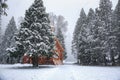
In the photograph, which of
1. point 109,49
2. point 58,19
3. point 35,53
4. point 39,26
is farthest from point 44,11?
point 58,19

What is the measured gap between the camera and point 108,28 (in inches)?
1959

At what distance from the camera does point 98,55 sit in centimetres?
5003

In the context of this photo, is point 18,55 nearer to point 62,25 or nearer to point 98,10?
point 98,10

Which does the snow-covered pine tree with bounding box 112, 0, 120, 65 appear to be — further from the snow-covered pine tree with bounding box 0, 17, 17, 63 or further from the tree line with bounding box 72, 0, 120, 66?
the snow-covered pine tree with bounding box 0, 17, 17, 63

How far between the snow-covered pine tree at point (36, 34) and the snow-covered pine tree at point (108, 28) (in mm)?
14615

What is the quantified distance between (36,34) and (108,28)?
762 inches

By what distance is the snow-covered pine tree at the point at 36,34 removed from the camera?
3509cm

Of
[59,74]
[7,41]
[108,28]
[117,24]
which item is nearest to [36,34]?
[59,74]

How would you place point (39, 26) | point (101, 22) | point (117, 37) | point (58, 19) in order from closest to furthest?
point (39, 26) → point (117, 37) → point (101, 22) → point (58, 19)

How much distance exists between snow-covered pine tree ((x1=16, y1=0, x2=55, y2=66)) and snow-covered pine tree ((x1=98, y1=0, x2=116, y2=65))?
47.9 ft

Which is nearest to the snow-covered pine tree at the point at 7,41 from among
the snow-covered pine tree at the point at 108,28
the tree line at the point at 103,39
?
the tree line at the point at 103,39

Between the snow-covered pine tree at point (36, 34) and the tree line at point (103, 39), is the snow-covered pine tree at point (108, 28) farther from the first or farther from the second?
the snow-covered pine tree at point (36, 34)

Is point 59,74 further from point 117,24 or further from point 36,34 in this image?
point 117,24

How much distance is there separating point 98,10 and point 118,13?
5.69 meters
